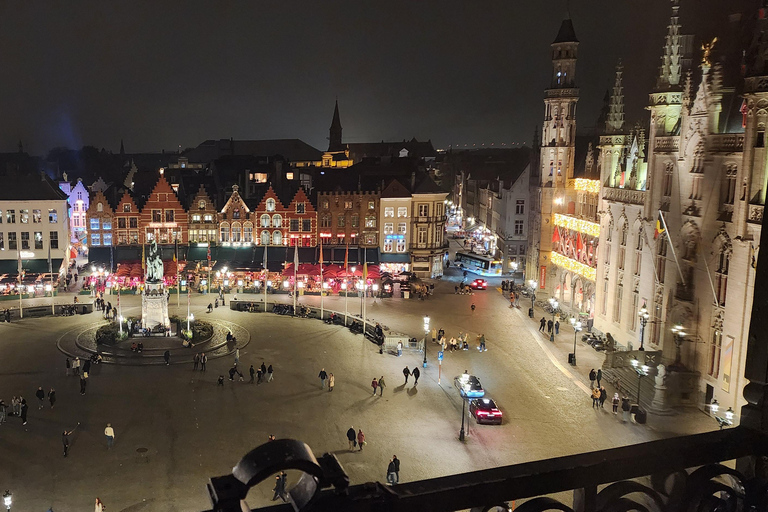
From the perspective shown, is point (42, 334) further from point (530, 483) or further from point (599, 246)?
point (530, 483)

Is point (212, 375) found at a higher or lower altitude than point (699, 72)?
lower

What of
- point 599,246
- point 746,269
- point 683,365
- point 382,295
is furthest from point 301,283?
point 746,269

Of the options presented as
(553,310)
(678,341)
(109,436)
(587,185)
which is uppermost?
(587,185)

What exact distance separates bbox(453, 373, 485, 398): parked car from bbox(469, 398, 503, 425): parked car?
1.31m

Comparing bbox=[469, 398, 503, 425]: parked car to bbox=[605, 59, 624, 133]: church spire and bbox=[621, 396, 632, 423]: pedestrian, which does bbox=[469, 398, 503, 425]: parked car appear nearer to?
bbox=[621, 396, 632, 423]: pedestrian

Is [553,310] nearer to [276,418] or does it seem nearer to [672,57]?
[672,57]

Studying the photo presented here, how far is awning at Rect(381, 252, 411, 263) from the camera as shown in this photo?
241 ft

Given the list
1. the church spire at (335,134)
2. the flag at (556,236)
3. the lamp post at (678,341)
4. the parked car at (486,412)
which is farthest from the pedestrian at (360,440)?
the church spire at (335,134)

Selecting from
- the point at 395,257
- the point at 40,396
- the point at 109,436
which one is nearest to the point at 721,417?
the point at 109,436

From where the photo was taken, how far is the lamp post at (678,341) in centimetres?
3634

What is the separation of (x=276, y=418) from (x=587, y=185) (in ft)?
125

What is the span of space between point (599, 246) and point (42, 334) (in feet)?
142

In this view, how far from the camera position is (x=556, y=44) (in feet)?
203

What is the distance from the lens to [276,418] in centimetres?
3102
